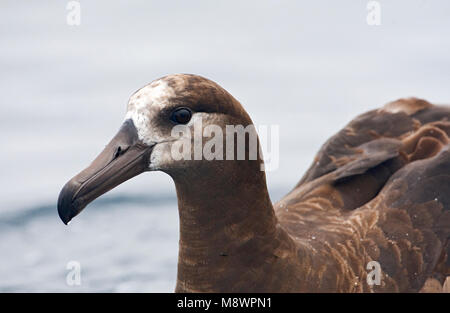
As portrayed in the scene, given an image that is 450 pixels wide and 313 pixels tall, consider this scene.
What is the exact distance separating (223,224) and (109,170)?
53 centimetres

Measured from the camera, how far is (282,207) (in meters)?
4.43

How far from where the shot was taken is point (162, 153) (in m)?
3.44

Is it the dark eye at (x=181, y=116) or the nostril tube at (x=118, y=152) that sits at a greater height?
the dark eye at (x=181, y=116)

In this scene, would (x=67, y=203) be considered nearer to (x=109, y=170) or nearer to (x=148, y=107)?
(x=109, y=170)

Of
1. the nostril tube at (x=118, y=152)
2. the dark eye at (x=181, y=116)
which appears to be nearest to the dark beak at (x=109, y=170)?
the nostril tube at (x=118, y=152)

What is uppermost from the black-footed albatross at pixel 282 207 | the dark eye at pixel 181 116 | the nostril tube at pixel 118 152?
the dark eye at pixel 181 116

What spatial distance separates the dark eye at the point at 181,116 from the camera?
3.41 meters

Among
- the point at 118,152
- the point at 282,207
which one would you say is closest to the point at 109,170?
the point at 118,152

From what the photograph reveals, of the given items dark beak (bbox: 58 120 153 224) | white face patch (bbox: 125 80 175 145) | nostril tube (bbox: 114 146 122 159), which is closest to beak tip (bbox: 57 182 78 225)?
dark beak (bbox: 58 120 153 224)

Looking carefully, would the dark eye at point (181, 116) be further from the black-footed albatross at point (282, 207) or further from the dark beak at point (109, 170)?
the dark beak at point (109, 170)

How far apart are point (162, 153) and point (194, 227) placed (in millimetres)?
361

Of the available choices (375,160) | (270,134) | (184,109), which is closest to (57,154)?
(270,134)

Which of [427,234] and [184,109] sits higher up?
[184,109]
